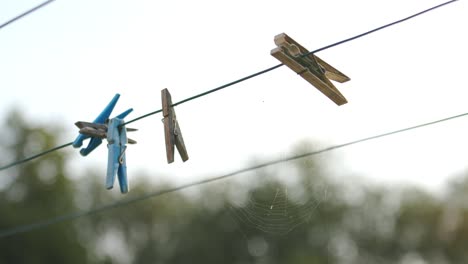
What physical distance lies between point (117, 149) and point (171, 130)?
416 mm

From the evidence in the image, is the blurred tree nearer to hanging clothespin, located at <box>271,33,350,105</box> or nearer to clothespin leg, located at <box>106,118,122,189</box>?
clothespin leg, located at <box>106,118,122,189</box>

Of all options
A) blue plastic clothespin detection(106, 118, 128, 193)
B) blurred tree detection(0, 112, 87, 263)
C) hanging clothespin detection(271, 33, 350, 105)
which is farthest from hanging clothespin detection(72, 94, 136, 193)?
blurred tree detection(0, 112, 87, 263)

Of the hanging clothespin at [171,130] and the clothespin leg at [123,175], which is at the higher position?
the hanging clothespin at [171,130]

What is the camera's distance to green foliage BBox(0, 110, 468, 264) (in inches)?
1011

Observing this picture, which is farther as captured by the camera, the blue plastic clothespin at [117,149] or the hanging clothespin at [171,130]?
the blue plastic clothespin at [117,149]

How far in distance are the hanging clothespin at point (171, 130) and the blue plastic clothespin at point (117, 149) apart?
0.35 metres

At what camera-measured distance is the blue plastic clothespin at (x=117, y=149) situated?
5.66 metres

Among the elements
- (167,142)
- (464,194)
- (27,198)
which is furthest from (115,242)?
(167,142)

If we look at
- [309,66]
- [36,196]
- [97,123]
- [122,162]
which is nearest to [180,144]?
[122,162]

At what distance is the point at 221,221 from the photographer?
2781 centimetres

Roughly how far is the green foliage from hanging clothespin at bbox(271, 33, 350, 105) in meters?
18.2

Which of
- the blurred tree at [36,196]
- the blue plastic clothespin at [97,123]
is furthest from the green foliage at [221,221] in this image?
the blue plastic clothespin at [97,123]

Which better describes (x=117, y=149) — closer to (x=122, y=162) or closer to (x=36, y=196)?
(x=122, y=162)

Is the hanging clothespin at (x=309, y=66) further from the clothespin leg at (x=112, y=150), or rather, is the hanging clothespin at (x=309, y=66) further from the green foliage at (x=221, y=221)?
the green foliage at (x=221, y=221)
